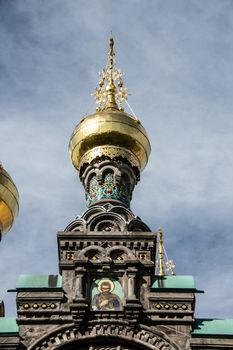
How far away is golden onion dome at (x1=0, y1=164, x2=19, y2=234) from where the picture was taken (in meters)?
18.8

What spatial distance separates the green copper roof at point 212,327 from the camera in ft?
49.0

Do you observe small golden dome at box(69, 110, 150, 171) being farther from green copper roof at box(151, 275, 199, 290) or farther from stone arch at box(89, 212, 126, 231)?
green copper roof at box(151, 275, 199, 290)

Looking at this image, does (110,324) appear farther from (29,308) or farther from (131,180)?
(131,180)

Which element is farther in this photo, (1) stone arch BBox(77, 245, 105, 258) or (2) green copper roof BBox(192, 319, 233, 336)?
(1) stone arch BBox(77, 245, 105, 258)

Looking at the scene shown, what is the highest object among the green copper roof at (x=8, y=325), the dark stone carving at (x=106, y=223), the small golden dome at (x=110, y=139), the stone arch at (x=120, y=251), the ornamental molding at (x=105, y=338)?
the small golden dome at (x=110, y=139)

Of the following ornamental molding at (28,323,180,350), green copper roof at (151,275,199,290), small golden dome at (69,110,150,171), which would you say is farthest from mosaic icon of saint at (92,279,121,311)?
small golden dome at (69,110,150,171)

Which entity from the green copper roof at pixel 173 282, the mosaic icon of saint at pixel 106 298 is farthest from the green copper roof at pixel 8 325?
the green copper roof at pixel 173 282

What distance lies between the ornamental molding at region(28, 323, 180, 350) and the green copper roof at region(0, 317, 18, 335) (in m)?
0.40

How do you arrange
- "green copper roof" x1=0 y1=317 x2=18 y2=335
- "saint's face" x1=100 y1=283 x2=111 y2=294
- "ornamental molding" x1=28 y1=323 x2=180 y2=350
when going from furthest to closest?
"saint's face" x1=100 y1=283 x2=111 y2=294 < "green copper roof" x1=0 y1=317 x2=18 y2=335 < "ornamental molding" x1=28 y1=323 x2=180 y2=350

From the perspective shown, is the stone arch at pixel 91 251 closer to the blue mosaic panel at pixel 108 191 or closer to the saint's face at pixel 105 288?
the saint's face at pixel 105 288

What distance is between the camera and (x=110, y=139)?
738 inches

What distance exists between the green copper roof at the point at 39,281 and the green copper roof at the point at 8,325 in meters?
0.49

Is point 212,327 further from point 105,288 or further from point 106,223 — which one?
point 106,223

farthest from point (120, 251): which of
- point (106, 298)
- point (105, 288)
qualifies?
point (106, 298)
